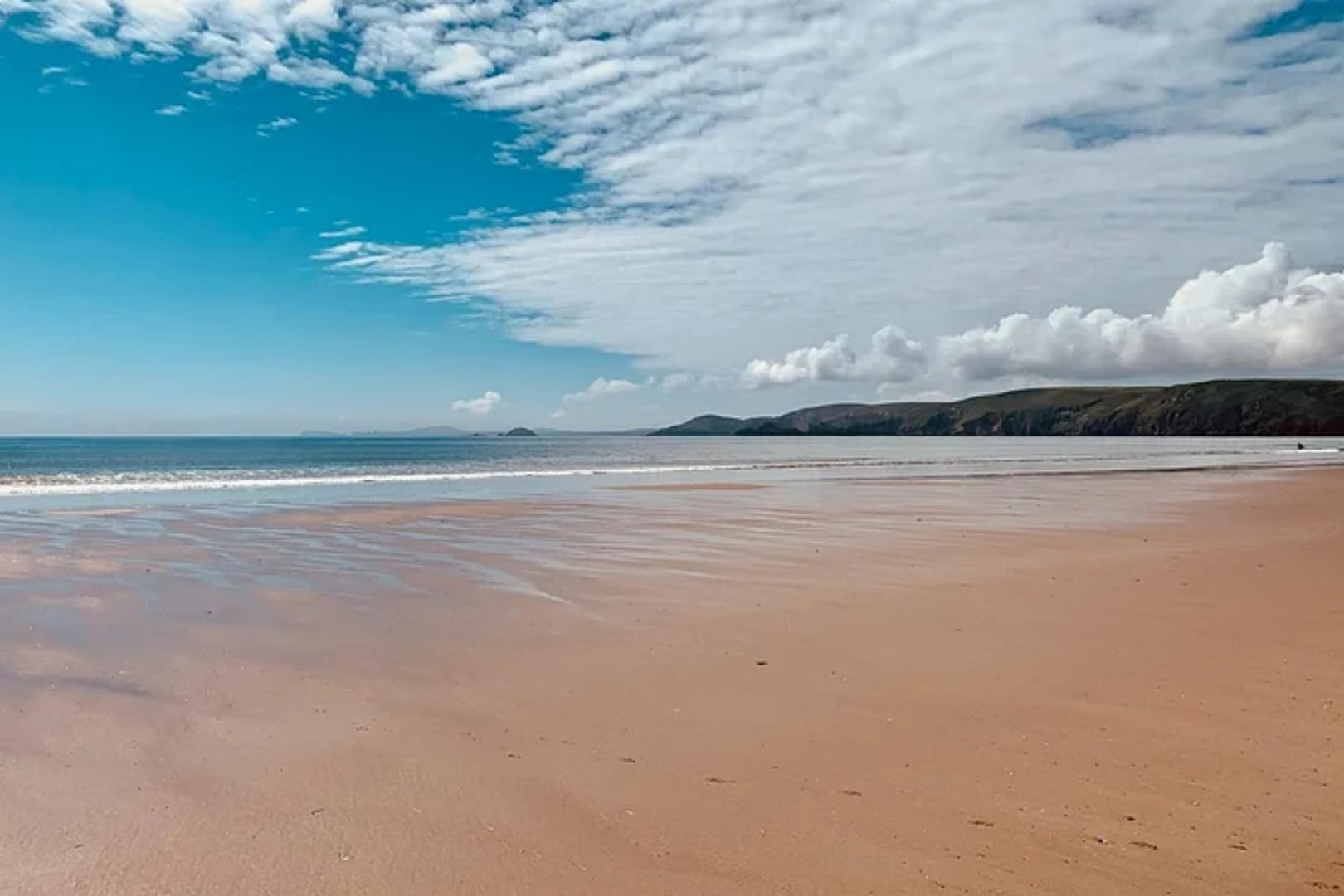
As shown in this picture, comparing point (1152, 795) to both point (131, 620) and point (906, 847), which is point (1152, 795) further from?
point (131, 620)

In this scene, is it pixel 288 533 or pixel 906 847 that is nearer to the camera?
pixel 906 847

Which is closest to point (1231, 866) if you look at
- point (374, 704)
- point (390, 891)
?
point (390, 891)

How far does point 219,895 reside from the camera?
3686mm

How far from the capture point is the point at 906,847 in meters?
4.04

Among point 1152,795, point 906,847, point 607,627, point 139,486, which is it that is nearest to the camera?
point 906,847

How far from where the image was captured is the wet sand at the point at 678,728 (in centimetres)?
395

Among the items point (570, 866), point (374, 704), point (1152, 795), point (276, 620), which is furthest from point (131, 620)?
point (1152, 795)

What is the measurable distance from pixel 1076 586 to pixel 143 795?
32.2 ft

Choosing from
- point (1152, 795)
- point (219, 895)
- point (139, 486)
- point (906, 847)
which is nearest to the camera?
point (219, 895)

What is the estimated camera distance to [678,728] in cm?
570

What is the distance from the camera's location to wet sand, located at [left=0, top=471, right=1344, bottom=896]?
155 inches

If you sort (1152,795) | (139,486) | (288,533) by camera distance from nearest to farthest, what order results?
(1152,795), (288,533), (139,486)

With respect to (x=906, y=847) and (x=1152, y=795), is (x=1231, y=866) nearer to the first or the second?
(x=1152, y=795)

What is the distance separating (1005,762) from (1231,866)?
4.33 ft
